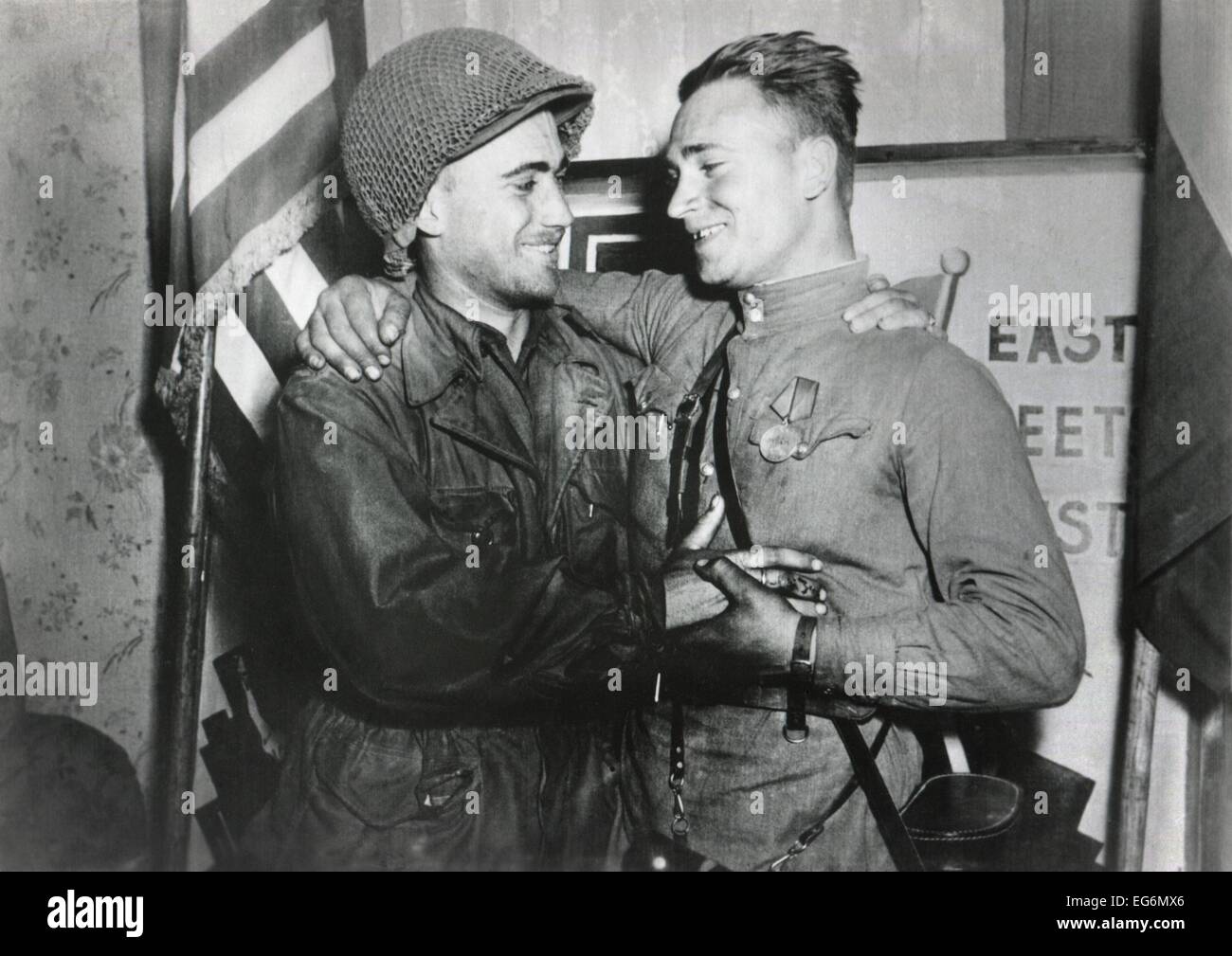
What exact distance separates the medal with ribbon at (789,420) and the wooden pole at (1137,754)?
790 millimetres

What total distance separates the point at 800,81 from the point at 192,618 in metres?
1.64

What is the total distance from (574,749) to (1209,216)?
1.58 meters

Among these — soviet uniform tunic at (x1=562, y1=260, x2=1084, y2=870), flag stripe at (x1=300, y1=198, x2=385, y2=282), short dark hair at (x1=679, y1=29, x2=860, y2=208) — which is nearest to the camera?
soviet uniform tunic at (x1=562, y1=260, x2=1084, y2=870)

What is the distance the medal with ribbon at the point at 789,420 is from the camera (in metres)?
2.18

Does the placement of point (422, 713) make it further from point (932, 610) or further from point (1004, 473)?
point (1004, 473)

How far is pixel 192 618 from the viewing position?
2557mm

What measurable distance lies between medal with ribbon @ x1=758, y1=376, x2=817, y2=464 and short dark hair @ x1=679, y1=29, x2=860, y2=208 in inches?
14.4

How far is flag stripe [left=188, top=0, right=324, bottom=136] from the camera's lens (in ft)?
8.35

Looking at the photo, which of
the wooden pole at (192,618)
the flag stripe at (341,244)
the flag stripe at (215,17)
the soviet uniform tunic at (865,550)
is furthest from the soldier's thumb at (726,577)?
the flag stripe at (215,17)

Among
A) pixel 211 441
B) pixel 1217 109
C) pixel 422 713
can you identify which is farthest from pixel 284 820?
pixel 1217 109
